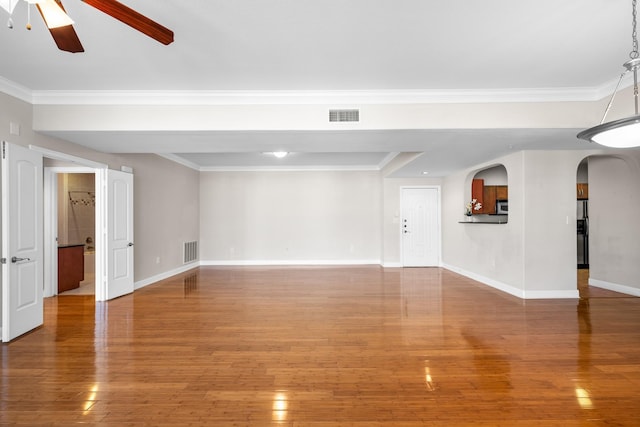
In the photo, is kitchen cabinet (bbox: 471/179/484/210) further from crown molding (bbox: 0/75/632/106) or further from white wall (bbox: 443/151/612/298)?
crown molding (bbox: 0/75/632/106)

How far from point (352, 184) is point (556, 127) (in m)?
5.39

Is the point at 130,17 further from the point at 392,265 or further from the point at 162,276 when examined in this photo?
the point at 392,265

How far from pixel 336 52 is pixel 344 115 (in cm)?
101

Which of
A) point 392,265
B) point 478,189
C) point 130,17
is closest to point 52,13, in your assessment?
point 130,17

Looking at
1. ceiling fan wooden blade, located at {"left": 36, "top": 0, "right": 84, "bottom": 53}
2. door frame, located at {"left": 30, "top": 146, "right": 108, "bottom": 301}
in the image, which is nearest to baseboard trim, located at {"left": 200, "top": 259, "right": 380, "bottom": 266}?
door frame, located at {"left": 30, "top": 146, "right": 108, "bottom": 301}

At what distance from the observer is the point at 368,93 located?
157 inches

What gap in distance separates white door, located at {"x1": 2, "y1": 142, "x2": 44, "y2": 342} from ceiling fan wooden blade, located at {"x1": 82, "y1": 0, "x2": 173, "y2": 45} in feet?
8.87

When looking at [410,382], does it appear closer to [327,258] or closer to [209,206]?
[327,258]

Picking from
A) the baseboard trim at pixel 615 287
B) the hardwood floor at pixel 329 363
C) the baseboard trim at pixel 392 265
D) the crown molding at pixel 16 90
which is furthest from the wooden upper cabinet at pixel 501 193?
the crown molding at pixel 16 90

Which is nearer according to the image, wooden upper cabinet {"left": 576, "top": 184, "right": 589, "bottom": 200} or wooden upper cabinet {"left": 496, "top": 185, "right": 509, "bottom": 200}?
wooden upper cabinet {"left": 496, "top": 185, "right": 509, "bottom": 200}

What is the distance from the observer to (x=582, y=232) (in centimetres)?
816

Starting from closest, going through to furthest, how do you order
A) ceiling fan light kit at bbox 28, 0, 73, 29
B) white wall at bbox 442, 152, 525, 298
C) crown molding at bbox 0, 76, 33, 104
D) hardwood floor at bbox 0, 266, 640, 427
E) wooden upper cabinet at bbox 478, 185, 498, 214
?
ceiling fan light kit at bbox 28, 0, 73, 29 < hardwood floor at bbox 0, 266, 640, 427 < crown molding at bbox 0, 76, 33, 104 < white wall at bbox 442, 152, 525, 298 < wooden upper cabinet at bbox 478, 185, 498, 214

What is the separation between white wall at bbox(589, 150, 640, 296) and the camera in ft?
17.7

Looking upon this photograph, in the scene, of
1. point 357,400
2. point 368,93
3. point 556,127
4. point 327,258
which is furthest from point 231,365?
point 327,258
